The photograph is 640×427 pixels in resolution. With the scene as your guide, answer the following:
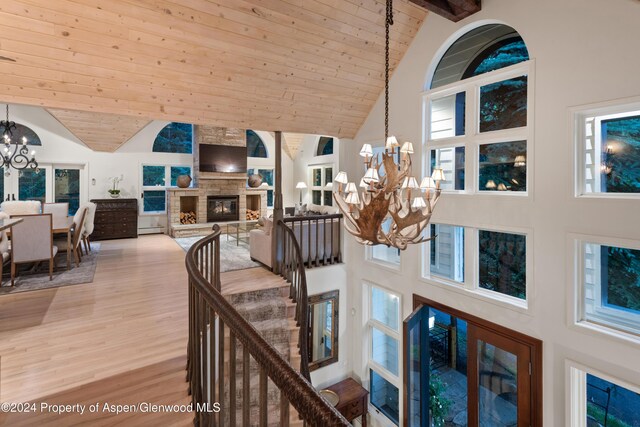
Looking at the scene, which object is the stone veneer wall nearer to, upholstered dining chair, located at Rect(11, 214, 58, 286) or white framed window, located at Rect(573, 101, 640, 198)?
upholstered dining chair, located at Rect(11, 214, 58, 286)

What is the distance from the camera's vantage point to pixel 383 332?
5.57 meters

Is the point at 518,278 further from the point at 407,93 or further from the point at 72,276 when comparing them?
the point at 72,276

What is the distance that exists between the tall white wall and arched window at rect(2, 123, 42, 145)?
34.1 ft

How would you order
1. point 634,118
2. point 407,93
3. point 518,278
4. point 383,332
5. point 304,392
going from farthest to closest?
point 383,332 → point 407,93 → point 518,278 → point 634,118 → point 304,392

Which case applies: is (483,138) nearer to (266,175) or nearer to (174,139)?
(266,175)

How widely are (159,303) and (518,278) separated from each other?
465cm

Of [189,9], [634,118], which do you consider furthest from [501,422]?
[189,9]

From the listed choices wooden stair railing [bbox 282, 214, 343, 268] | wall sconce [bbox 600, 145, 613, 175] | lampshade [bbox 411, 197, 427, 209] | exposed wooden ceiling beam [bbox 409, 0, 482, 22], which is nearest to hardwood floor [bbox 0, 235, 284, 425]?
wooden stair railing [bbox 282, 214, 343, 268]

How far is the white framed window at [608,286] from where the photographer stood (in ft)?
9.29

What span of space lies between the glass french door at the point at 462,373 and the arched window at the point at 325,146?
612cm

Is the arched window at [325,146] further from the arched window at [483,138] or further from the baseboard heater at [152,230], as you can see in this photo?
the baseboard heater at [152,230]

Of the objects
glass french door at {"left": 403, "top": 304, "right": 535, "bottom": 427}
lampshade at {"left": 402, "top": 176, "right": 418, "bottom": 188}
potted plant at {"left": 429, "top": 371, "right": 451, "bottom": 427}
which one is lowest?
potted plant at {"left": 429, "top": 371, "right": 451, "bottom": 427}

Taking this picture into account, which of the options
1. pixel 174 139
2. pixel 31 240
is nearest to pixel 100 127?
pixel 174 139

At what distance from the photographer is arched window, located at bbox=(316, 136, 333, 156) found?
9.47 metres
